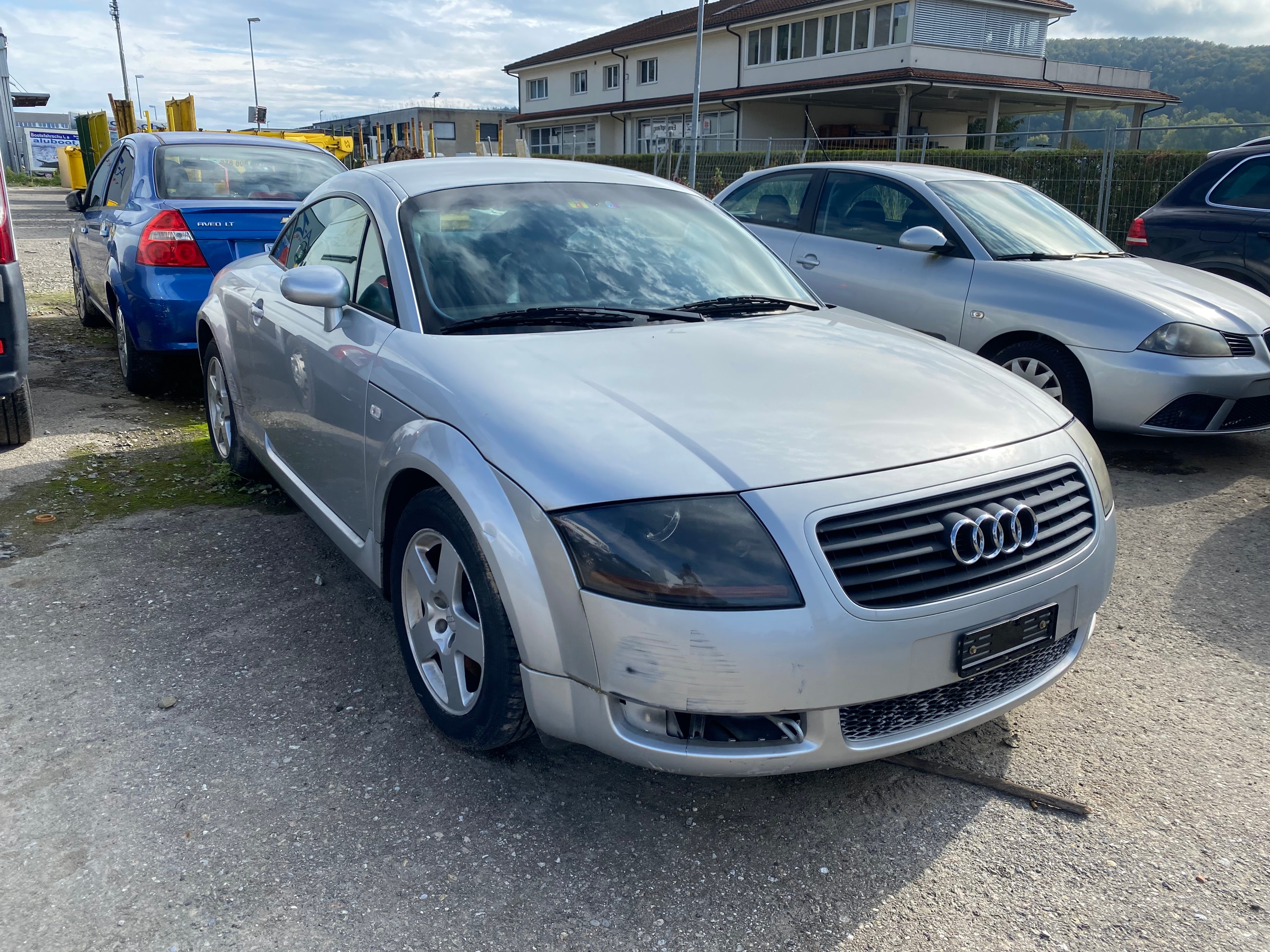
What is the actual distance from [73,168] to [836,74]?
27.8 metres

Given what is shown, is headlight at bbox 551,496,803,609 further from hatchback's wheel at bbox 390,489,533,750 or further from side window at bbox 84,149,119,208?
side window at bbox 84,149,119,208

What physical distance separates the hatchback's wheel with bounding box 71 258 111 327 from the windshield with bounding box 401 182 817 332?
21.4ft

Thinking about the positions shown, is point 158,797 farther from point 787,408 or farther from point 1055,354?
point 1055,354

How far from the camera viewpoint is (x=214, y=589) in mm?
3807

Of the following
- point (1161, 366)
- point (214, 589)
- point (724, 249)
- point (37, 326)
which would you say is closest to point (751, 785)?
point (724, 249)

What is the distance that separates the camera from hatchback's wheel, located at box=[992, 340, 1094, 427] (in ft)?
17.7

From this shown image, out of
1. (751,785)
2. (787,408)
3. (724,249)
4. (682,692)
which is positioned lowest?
(751,785)

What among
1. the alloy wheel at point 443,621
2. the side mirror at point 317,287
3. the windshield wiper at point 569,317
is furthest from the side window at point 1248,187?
the alloy wheel at point 443,621

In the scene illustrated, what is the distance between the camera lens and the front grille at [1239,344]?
5.23m

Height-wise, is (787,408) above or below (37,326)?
Answer: above

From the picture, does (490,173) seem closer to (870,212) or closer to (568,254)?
(568,254)

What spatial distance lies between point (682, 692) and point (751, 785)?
69 cm

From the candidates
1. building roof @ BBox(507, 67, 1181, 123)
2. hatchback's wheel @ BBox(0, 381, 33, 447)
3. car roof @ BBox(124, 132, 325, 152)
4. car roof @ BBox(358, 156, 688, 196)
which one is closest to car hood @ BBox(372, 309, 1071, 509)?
car roof @ BBox(358, 156, 688, 196)

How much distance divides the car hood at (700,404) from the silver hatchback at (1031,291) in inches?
102
